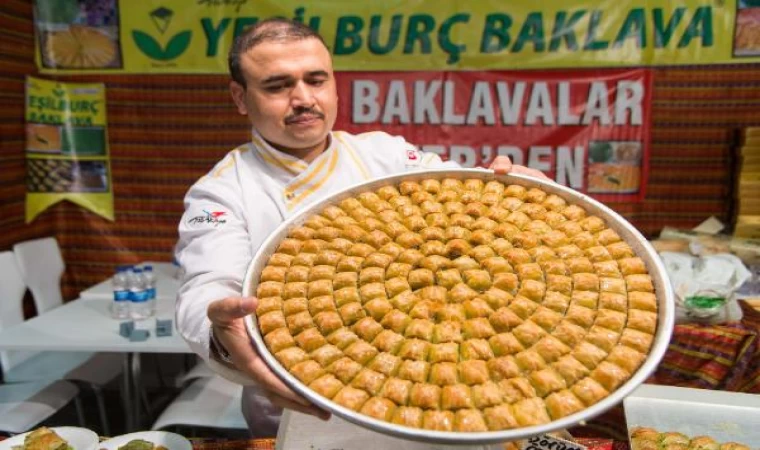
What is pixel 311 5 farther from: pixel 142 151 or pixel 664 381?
pixel 664 381

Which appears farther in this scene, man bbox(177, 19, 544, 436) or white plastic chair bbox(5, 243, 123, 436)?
white plastic chair bbox(5, 243, 123, 436)

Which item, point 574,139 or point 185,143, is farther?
point 185,143

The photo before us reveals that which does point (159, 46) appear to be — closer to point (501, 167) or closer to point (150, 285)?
point (150, 285)

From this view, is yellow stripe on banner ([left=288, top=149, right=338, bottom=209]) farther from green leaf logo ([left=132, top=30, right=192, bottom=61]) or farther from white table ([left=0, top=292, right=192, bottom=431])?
green leaf logo ([left=132, top=30, right=192, bottom=61])

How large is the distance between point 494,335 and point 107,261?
490cm

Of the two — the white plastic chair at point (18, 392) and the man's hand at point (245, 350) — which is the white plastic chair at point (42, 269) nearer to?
the white plastic chair at point (18, 392)

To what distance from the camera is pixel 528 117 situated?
4.33 m

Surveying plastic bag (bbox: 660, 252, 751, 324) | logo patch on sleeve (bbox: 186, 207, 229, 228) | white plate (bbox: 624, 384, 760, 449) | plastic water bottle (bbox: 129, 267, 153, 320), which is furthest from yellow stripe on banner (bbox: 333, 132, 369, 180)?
plastic water bottle (bbox: 129, 267, 153, 320)

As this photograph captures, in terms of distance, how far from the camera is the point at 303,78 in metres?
1.66

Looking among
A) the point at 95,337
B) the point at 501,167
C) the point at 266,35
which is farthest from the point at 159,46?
the point at 501,167

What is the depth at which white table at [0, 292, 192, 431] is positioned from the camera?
3266 millimetres

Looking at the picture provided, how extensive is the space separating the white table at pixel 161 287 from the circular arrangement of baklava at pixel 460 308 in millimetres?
3028

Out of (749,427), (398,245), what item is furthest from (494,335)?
(749,427)

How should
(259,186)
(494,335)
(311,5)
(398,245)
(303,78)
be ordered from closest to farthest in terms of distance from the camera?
(494,335) → (398,245) → (303,78) → (259,186) → (311,5)
